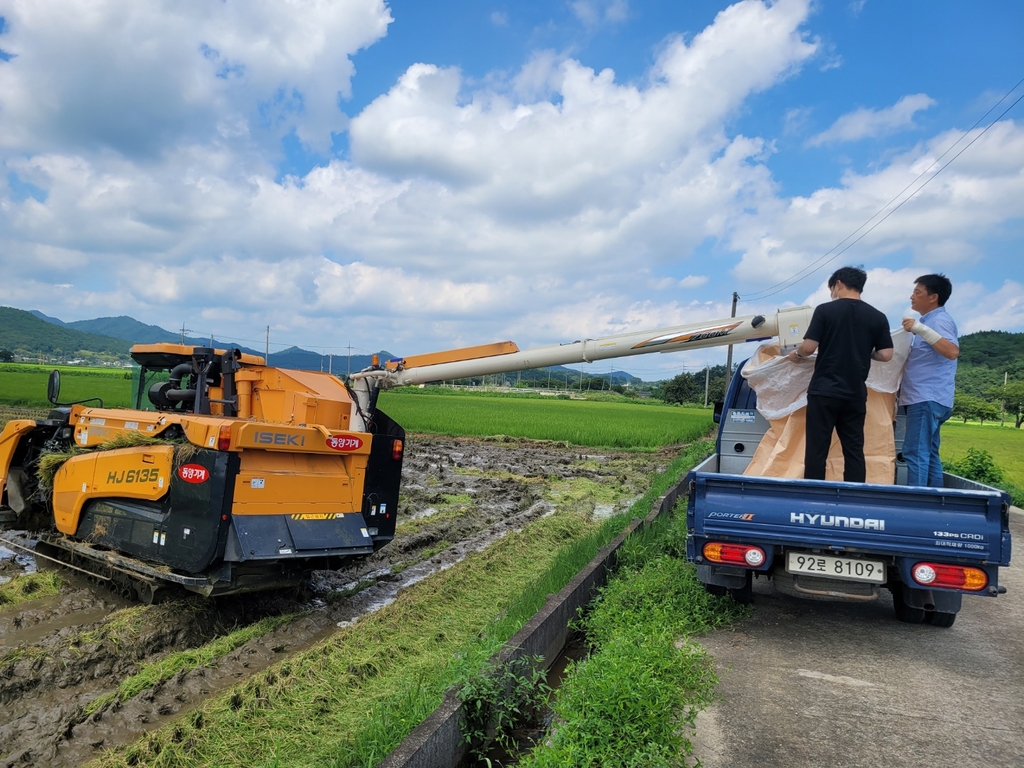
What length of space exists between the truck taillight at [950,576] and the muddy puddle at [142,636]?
4.10 meters

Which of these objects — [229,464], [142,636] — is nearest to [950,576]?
[229,464]

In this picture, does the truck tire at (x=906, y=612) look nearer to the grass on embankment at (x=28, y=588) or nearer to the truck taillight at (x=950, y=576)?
the truck taillight at (x=950, y=576)

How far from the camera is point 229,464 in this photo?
186 inches

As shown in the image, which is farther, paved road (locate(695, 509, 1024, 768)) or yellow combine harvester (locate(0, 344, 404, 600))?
yellow combine harvester (locate(0, 344, 404, 600))

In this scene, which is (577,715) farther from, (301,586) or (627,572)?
(301,586)

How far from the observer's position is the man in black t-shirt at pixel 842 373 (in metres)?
4.54

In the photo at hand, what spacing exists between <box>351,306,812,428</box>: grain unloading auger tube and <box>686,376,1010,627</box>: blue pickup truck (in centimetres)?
153

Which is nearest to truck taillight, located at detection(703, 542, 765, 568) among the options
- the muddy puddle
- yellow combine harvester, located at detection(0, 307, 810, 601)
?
yellow combine harvester, located at detection(0, 307, 810, 601)

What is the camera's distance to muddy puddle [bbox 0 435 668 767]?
352 cm

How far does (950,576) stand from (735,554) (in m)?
1.22

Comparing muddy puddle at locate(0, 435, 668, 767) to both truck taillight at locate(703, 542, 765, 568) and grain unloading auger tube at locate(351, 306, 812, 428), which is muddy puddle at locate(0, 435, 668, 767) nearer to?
grain unloading auger tube at locate(351, 306, 812, 428)

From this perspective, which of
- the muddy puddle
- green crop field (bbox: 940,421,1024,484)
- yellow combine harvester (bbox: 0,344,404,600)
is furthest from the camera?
green crop field (bbox: 940,421,1024,484)

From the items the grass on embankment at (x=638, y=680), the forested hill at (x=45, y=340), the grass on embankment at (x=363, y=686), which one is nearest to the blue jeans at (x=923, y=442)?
the grass on embankment at (x=638, y=680)

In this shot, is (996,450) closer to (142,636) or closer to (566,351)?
(566,351)
